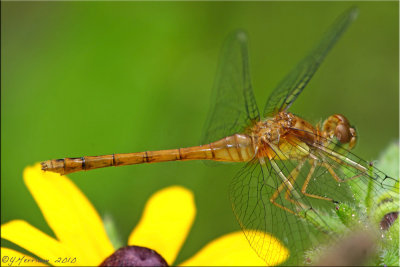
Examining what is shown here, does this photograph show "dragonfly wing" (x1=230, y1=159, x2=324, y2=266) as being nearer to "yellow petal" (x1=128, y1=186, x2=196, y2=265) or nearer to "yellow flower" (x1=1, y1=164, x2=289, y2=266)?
"yellow flower" (x1=1, y1=164, x2=289, y2=266)

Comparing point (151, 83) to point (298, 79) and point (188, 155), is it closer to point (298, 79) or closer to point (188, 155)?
point (188, 155)

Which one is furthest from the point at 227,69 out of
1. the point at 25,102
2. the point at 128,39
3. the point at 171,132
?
the point at 25,102

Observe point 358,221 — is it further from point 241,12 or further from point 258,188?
point 241,12

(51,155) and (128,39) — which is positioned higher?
(128,39)

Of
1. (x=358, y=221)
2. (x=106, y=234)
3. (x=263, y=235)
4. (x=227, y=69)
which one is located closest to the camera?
(x=358, y=221)

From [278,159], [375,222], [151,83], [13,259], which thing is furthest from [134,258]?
[151,83]
